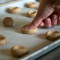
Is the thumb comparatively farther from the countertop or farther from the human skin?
the countertop

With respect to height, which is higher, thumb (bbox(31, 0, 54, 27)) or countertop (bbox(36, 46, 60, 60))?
thumb (bbox(31, 0, 54, 27))

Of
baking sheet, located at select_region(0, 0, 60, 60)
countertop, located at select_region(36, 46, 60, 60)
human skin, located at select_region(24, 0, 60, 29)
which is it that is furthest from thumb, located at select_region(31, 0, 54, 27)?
countertop, located at select_region(36, 46, 60, 60)

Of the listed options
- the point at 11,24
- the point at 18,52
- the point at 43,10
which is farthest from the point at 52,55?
the point at 11,24

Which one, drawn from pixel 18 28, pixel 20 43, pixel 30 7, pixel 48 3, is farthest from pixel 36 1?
pixel 20 43

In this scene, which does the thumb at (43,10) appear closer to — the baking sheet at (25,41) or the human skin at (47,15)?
the human skin at (47,15)

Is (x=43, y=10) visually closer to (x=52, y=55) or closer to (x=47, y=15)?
(x=47, y=15)

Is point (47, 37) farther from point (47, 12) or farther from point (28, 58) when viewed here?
point (28, 58)

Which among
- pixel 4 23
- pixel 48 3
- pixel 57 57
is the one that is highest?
pixel 48 3

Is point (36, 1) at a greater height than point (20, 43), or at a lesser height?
greater
